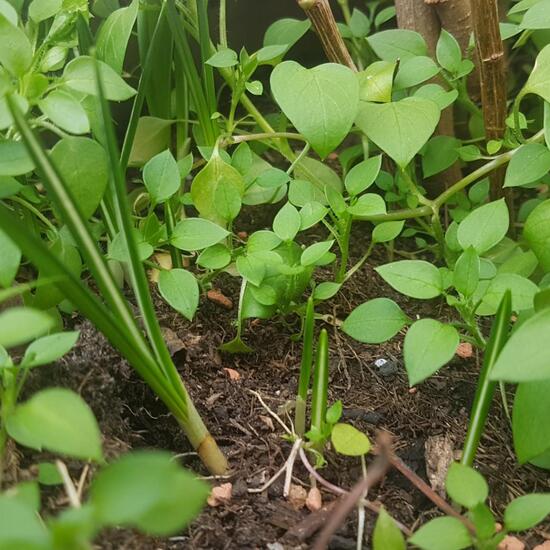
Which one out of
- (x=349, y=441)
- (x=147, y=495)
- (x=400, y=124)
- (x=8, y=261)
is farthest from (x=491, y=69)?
(x=147, y=495)

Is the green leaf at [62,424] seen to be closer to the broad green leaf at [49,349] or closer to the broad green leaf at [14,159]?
the broad green leaf at [49,349]

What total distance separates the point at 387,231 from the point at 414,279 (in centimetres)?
18

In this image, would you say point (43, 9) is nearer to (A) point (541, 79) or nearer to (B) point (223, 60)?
(B) point (223, 60)

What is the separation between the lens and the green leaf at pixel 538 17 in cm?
85

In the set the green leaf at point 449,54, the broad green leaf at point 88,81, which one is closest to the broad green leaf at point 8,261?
the broad green leaf at point 88,81

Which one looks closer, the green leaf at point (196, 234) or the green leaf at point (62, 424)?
the green leaf at point (62, 424)

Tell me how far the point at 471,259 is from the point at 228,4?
77 centimetres

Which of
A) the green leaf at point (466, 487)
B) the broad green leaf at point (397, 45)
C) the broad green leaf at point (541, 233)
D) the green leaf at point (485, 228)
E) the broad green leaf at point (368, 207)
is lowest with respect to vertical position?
the green leaf at point (466, 487)

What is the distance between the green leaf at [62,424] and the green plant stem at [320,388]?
11.3 inches

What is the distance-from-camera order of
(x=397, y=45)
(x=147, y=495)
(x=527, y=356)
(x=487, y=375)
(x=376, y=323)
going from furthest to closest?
(x=397, y=45) < (x=376, y=323) < (x=487, y=375) < (x=527, y=356) < (x=147, y=495)

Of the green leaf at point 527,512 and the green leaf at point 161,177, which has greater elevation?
the green leaf at point 161,177

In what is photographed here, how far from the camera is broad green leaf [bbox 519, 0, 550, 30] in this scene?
2.78ft

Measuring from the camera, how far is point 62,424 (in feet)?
1.44

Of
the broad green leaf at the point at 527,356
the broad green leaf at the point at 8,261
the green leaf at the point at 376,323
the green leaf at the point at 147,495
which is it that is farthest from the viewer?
the green leaf at the point at 376,323
